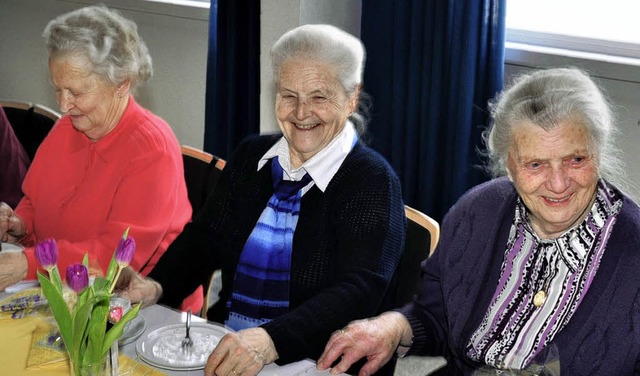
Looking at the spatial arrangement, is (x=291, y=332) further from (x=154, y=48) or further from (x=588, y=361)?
(x=154, y=48)

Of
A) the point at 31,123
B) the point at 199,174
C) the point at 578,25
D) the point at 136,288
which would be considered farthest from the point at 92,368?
the point at 578,25

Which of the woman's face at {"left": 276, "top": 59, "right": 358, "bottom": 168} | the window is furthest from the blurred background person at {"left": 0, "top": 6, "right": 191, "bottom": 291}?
the window

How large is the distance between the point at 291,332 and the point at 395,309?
354 millimetres

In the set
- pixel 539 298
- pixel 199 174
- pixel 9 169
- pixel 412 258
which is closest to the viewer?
pixel 539 298

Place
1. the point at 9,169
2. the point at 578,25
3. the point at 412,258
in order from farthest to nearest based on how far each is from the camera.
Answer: the point at 578,25, the point at 9,169, the point at 412,258

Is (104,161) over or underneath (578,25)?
underneath

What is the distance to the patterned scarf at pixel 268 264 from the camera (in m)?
2.24

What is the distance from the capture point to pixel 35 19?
5.34 m

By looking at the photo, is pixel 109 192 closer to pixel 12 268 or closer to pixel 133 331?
pixel 12 268

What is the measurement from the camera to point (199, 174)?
2.79 meters

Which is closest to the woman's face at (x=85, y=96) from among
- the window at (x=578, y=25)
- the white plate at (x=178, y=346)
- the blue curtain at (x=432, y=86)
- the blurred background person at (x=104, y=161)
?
the blurred background person at (x=104, y=161)

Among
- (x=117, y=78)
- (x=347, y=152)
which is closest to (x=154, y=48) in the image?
(x=117, y=78)

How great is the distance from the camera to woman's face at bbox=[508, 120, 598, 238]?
1.83 m

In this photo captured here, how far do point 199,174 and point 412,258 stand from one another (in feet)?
2.79
